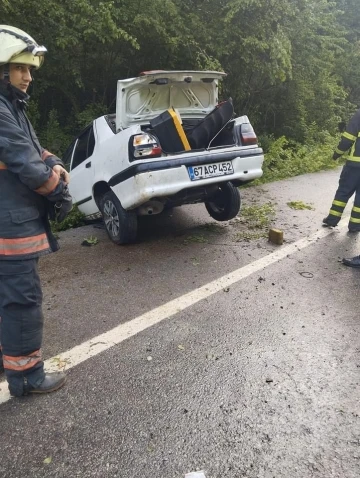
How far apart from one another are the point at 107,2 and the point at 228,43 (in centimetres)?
312

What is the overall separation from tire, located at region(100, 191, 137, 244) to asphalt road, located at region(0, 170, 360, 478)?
0.57ft

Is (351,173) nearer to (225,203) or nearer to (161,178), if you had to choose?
(225,203)

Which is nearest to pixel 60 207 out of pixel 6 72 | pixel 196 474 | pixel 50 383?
pixel 6 72

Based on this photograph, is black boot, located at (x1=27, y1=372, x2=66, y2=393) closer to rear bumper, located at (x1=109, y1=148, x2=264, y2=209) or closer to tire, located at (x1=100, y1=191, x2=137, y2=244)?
rear bumper, located at (x1=109, y1=148, x2=264, y2=209)

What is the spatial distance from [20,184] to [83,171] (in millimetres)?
3309

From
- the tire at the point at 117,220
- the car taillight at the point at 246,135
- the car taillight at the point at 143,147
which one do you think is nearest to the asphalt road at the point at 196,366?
the tire at the point at 117,220

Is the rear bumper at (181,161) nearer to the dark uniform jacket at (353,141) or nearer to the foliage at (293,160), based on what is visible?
the dark uniform jacket at (353,141)

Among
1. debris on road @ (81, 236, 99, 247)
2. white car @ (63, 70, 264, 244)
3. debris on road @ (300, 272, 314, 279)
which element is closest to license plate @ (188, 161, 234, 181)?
white car @ (63, 70, 264, 244)

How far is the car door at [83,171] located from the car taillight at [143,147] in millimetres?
1091

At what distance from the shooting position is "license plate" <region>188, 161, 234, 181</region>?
4.44 m

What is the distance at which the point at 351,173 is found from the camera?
5230 millimetres

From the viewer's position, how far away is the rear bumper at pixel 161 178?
4.26 metres

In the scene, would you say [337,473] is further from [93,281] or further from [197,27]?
[197,27]

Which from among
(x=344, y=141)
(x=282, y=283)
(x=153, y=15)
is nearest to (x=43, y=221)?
(x=282, y=283)
